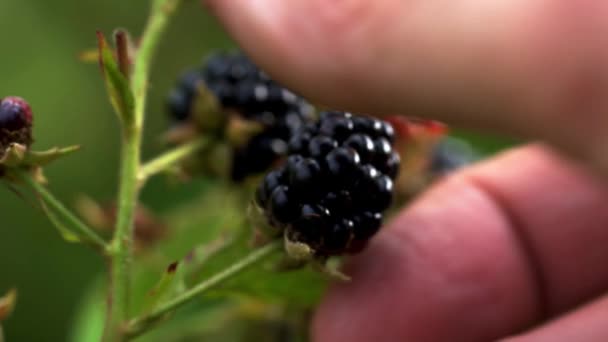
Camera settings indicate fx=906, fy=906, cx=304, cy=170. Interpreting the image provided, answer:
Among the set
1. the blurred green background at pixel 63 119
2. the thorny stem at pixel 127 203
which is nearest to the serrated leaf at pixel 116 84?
the thorny stem at pixel 127 203

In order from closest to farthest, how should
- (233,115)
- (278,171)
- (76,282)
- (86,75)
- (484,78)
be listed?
1. (484,78)
2. (278,171)
3. (233,115)
4. (76,282)
5. (86,75)

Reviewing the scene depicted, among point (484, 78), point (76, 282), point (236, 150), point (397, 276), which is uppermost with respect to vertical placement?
point (484, 78)

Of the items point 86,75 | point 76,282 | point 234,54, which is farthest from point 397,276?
point 86,75

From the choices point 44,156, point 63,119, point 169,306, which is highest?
point 44,156

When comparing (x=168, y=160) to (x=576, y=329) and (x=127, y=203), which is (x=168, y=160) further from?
(x=576, y=329)

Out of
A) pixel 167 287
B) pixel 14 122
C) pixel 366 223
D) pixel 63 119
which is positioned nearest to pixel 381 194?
pixel 366 223

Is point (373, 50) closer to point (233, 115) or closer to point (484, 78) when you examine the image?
point (484, 78)

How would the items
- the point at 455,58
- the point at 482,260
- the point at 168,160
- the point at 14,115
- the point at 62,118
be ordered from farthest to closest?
1. the point at 62,118
2. the point at 482,260
3. the point at 168,160
4. the point at 14,115
5. the point at 455,58
